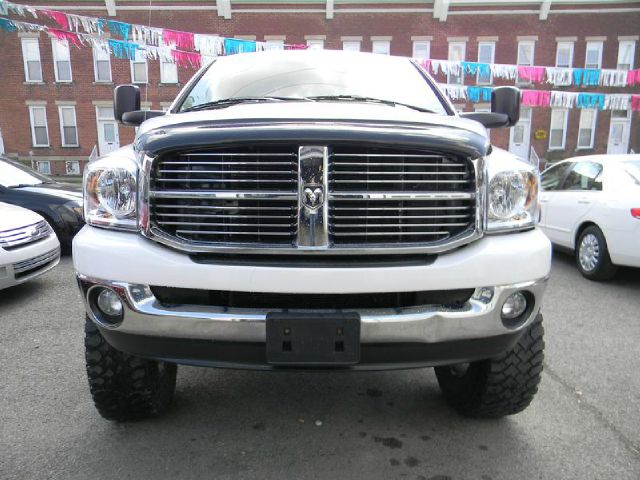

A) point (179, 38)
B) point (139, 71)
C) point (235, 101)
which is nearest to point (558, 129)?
point (179, 38)

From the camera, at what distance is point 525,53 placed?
2284cm

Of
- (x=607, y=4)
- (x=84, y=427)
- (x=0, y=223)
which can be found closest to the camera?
(x=84, y=427)

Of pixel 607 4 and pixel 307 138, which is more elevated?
pixel 607 4

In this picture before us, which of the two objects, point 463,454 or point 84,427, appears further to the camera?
point 84,427

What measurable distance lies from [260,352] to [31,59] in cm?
2599

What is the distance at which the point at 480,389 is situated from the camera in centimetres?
236

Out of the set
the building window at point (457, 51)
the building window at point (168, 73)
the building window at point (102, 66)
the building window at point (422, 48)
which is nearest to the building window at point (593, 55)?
the building window at point (457, 51)

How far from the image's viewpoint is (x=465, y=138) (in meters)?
1.94

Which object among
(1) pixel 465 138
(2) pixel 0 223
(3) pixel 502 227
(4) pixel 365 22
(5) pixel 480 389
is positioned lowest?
(5) pixel 480 389

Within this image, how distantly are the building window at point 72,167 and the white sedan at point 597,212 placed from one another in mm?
22260

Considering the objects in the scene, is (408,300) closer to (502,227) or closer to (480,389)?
(502,227)

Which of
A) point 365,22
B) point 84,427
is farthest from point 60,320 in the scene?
point 365,22

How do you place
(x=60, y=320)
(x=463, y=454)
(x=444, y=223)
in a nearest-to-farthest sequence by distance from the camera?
(x=444, y=223) → (x=463, y=454) → (x=60, y=320)

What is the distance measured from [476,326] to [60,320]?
12.0ft
